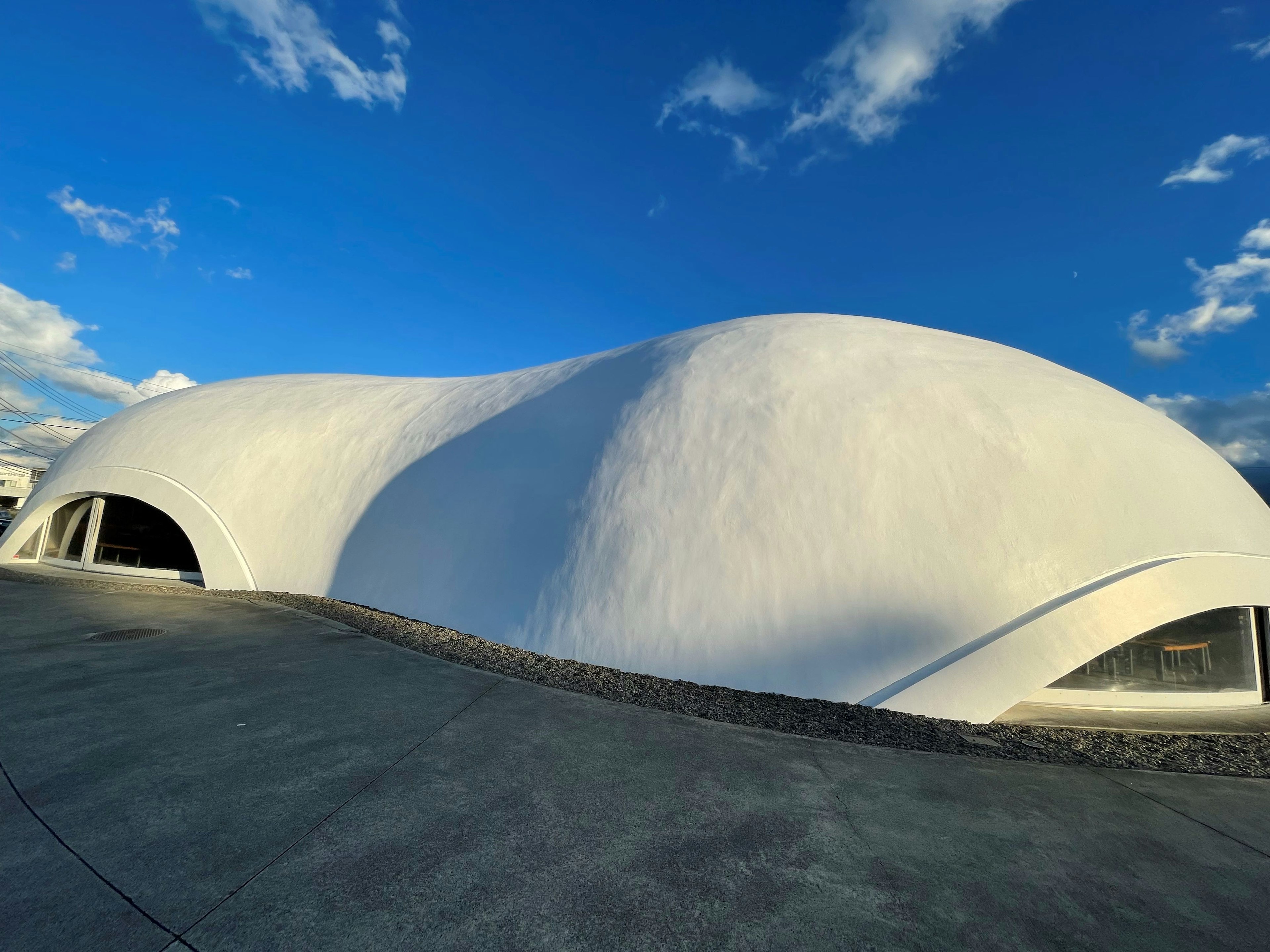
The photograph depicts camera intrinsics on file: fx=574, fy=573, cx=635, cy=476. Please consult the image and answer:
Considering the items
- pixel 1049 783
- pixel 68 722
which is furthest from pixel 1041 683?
pixel 68 722

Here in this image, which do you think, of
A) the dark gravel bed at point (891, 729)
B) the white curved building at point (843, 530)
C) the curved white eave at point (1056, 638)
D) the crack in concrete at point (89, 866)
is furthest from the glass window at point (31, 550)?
the curved white eave at point (1056, 638)

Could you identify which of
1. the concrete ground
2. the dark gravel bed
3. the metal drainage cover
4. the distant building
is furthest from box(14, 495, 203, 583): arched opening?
the distant building

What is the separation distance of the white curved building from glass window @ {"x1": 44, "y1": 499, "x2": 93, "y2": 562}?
9136 millimetres

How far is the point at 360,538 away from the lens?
10.8m

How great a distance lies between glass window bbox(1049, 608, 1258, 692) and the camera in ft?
21.9

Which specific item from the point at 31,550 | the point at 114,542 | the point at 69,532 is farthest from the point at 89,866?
the point at 31,550

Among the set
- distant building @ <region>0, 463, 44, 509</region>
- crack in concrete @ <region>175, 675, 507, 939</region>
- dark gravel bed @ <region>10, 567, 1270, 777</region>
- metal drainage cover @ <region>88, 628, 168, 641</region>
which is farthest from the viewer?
distant building @ <region>0, 463, 44, 509</region>

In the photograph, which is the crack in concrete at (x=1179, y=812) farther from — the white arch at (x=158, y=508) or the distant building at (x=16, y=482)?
the distant building at (x=16, y=482)

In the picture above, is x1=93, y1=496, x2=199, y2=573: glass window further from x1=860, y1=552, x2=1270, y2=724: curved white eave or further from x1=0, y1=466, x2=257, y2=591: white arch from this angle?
x1=860, y1=552, x2=1270, y2=724: curved white eave

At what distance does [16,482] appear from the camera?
58.6 metres

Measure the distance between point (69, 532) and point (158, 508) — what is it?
4.20m

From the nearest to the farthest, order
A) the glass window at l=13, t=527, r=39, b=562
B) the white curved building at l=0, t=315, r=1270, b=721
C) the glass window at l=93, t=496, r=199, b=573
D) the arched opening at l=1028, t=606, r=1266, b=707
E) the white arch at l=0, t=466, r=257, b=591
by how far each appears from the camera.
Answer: the white curved building at l=0, t=315, r=1270, b=721
the arched opening at l=1028, t=606, r=1266, b=707
the white arch at l=0, t=466, r=257, b=591
the glass window at l=93, t=496, r=199, b=573
the glass window at l=13, t=527, r=39, b=562

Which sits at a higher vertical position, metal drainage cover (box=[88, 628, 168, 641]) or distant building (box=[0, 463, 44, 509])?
distant building (box=[0, 463, 44, 509])

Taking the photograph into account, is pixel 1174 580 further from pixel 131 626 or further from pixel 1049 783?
pixel 131 626
